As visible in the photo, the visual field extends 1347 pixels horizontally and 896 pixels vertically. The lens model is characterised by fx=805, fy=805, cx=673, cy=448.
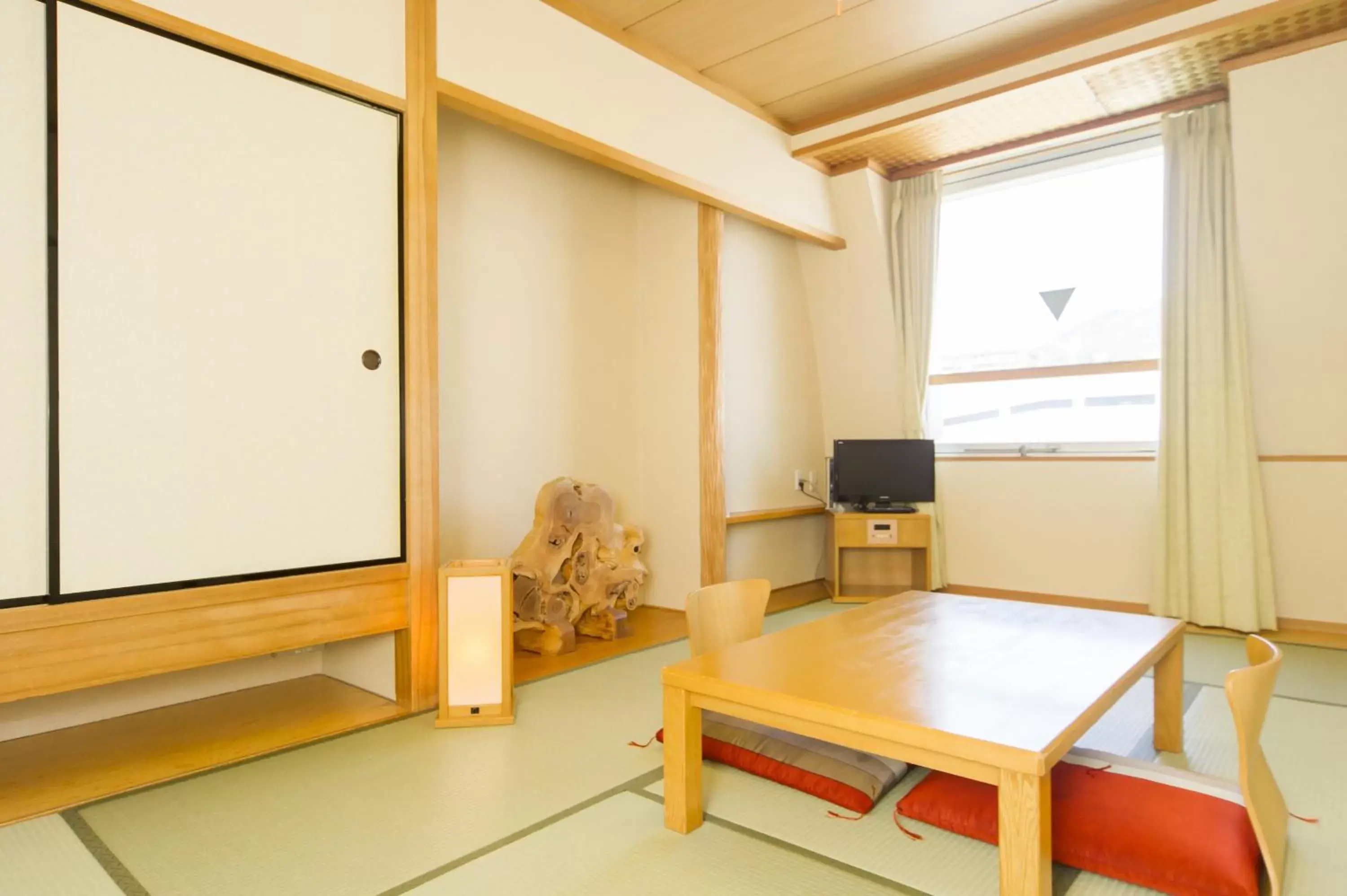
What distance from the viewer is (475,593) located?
2.71 metres

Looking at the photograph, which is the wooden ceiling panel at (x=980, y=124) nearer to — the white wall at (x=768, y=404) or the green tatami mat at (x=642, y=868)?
the white wall at (x=768, y=404)

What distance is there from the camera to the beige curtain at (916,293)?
503cm

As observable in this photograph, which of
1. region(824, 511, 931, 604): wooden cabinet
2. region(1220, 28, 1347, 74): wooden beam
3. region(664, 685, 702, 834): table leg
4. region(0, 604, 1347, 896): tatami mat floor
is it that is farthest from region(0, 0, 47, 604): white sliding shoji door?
region(1220, 28, 1347, 74): wooden beam

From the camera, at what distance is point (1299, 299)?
3.83 meters

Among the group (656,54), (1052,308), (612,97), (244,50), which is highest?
(656,54)

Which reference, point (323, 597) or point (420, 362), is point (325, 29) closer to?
point (420, 362)

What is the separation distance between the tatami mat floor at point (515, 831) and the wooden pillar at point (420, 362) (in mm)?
277

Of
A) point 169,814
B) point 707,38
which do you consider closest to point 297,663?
point 169,814

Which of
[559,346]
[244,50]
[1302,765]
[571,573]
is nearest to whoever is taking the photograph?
[1302,765]

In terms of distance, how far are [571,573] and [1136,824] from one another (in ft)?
8.26

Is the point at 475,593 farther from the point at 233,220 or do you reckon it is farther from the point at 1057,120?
the point at 1057,120

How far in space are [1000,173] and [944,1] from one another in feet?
5.66

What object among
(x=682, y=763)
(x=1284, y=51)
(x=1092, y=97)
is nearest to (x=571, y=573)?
(x=682, y=763)

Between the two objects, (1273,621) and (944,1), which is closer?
(944,1)
